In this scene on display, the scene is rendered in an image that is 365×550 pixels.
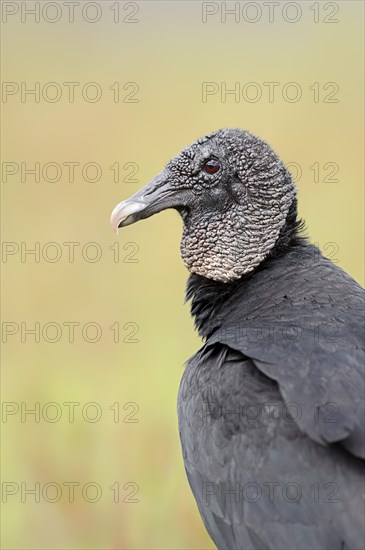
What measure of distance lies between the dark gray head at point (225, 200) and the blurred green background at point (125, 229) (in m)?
2.06

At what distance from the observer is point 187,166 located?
4.95m

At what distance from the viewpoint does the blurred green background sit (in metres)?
6.58

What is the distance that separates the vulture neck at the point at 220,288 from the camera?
4855 millimetres

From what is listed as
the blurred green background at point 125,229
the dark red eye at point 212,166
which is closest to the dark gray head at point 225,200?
the dark red eye at point 212,166

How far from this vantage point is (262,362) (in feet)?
13.7

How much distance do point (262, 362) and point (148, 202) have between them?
116cm

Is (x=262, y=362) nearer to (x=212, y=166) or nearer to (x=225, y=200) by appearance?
(x=225, y=200)

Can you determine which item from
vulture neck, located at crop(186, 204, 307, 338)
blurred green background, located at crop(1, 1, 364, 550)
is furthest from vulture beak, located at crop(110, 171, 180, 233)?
blurred green background, located at crop(1, 1, 364, 550)

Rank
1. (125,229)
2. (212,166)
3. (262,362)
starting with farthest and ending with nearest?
(125,229) → (212,166) → (262,362)

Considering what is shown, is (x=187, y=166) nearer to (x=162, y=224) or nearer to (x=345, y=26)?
(x=162, y=224)

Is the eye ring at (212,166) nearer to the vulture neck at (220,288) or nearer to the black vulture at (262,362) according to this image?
the black vulture at (262,362)

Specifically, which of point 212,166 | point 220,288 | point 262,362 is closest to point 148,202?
point 212,166

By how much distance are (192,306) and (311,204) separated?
5.48 m

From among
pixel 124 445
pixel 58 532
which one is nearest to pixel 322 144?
pixel 124 445
